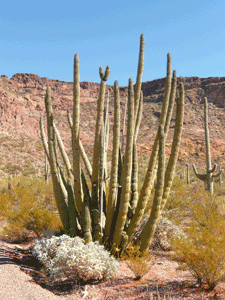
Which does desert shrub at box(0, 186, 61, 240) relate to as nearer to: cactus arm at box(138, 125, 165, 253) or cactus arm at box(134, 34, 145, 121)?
cactus arm at box(138, 125, 165, 253)

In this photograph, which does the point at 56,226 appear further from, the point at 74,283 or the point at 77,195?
the point at 74,283

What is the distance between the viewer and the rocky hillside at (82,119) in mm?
36812

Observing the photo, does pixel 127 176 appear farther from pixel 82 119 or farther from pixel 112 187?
pixel 82 119

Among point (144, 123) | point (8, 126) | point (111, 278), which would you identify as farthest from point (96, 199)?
point (144, 123)

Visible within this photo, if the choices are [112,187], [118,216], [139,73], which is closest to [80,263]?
[118,216]

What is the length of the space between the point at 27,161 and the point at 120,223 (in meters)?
31.3

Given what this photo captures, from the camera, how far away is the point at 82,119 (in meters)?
54.5

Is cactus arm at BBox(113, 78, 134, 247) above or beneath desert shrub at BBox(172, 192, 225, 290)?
above

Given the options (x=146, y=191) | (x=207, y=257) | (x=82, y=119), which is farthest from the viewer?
(x=82, y=119)

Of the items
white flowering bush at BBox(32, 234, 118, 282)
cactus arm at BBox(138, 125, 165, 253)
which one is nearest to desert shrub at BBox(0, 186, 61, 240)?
white flowering bush at BBox(32, 234, 118, 282)

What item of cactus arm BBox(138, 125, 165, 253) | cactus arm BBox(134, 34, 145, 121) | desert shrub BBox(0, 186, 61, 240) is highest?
cactus arm BBox(134, 34, 145, 121)

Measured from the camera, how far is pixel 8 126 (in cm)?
4162

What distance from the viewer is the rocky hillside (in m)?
36.8

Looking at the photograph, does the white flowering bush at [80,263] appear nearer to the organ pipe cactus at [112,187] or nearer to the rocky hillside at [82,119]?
the organ pipe cactus at [112,187]
